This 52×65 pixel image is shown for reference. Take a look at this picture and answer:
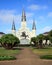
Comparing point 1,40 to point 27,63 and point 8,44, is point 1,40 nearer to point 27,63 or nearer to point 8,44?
point 8,44

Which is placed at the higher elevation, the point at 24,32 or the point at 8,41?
the point at 24,32

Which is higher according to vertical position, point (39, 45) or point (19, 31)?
point (19, 31)

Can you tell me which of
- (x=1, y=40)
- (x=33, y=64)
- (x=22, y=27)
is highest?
(x=22, y=27)

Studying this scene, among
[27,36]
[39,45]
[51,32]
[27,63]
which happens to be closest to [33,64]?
[27,63]

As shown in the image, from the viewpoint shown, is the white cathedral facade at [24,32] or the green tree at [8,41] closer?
the green tree at [8,41]

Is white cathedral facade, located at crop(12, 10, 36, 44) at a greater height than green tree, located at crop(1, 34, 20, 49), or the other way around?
white cathedral facade, located at crop(12, 10, 36, 44)

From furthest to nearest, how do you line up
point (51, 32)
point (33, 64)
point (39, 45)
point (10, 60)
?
point (51, 32), point (39, 45), point (10, 60), point (33, 64)

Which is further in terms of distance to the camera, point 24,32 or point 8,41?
point 24,32

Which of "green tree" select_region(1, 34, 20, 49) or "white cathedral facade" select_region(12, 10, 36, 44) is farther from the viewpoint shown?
"white cathedral facade" select_region(12, 10, 36, 44)

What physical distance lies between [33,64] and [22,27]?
366 feet

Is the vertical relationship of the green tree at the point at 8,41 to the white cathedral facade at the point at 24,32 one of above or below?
below

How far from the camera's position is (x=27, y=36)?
137 m

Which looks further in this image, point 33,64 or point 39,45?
point 39,45

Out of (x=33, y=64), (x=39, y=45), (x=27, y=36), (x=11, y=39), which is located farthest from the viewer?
(x=27, y=36)
